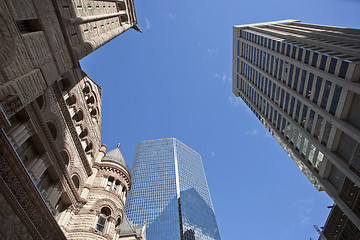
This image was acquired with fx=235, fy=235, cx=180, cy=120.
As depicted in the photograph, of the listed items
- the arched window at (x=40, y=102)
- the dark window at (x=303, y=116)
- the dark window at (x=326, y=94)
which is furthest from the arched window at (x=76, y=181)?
the dark window at (x=303, y=116)

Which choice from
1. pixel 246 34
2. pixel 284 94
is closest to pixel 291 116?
pixel 284 94

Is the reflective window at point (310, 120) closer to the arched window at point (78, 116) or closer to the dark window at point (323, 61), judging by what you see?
the dark window at point (323, 61)

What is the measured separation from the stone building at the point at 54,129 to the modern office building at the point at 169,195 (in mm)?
67776

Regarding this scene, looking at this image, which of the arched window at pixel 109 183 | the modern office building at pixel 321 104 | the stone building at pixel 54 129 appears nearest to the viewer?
the stone building at pixel 54 129

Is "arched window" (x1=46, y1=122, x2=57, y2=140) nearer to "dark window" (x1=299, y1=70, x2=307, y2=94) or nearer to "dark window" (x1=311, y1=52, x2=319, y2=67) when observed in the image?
"dark window" (x1=311, y1=52, x2=319, y2=67)

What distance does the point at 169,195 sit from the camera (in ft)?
336

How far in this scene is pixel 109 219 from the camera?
2412 centimetres

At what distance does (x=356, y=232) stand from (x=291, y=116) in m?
21.1

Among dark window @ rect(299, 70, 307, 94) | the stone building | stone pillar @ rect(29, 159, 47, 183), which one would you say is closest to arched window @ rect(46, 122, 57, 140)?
the stone building

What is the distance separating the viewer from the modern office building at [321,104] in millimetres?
29750

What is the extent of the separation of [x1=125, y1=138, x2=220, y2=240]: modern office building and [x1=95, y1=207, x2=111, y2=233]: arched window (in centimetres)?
7092

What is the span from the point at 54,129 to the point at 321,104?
36.0 meters

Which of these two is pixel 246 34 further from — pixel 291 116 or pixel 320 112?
pixel 320 112

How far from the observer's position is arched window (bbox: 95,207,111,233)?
23.2 meters
